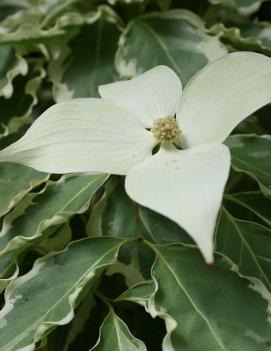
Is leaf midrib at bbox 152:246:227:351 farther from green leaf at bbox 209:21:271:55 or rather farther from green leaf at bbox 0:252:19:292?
green leaf at bbox 209:21:271:55

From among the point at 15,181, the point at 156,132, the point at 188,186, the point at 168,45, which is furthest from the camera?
the point at 168,45

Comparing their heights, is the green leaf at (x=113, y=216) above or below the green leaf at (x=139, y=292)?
below

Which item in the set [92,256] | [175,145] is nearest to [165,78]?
[175,145]

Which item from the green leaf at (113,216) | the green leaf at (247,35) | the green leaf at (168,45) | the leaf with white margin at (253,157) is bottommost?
the green leaf at (113,216)

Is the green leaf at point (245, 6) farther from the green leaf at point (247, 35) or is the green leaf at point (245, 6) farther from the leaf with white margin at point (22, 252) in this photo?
the leaf with white margin at point (22, 252)

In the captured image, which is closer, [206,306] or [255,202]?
[206,306]

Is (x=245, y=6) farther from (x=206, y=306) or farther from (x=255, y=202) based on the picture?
(x=206, y=306)

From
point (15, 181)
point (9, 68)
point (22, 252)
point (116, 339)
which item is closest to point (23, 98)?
point (9, 68)

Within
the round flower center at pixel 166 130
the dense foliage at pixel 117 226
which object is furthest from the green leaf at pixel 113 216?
the round flower center at pixel 166 130

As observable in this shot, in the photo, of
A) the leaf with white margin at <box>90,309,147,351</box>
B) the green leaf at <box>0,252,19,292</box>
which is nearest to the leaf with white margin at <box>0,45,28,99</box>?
the green leaf at <box>0,252,19,292</box>
